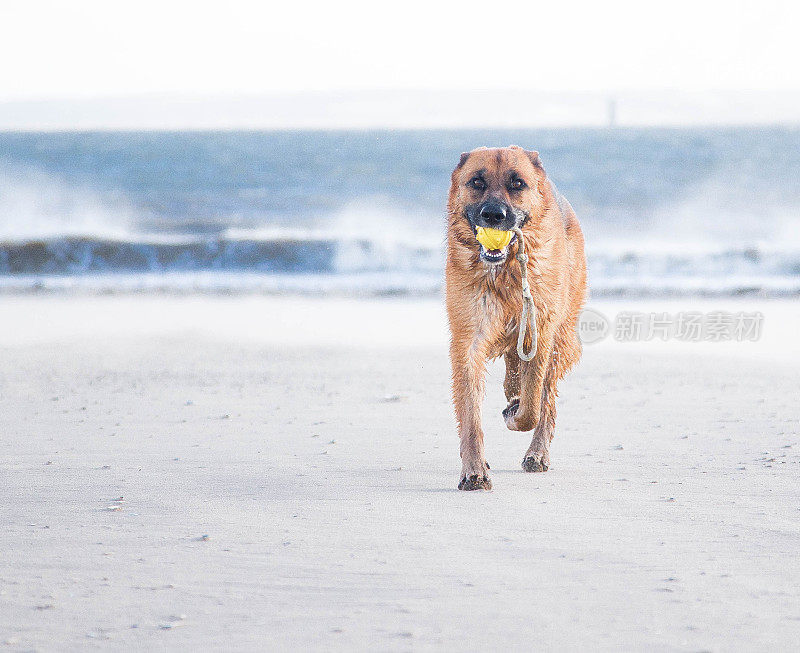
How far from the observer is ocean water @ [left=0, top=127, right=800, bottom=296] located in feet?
62.0

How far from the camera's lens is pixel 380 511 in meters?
4.10

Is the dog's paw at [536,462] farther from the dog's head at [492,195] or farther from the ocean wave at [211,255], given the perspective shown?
the ocean wave at [211,255]

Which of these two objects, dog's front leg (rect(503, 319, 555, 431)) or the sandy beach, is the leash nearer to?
dog's front leg (rect(503, 319, 555, 431))

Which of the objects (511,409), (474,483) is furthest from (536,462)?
(474,483)

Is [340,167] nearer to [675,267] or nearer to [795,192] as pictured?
[795,192]

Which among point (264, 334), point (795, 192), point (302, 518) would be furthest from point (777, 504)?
point (795, 192)

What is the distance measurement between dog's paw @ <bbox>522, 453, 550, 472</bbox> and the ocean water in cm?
1019

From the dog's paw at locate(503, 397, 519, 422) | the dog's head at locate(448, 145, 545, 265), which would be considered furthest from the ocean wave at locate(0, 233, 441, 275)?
the dog's head at locate(448, 145, 545, 265)

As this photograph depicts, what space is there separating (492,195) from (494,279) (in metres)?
0.37

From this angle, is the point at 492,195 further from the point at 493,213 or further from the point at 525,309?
the point at 525,309

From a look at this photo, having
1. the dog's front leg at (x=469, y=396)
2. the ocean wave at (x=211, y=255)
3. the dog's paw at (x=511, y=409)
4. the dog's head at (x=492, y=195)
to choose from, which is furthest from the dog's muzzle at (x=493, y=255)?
the ocean wave at (x=211, y=255)

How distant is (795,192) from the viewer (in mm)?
30359

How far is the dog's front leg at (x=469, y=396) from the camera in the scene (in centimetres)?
455

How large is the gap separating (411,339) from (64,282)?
854cm
